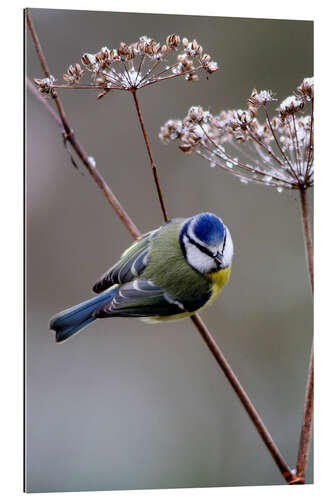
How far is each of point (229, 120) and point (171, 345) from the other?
706mm

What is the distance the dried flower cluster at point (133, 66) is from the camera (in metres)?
1.99

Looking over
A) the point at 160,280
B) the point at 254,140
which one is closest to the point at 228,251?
the point at 160,280

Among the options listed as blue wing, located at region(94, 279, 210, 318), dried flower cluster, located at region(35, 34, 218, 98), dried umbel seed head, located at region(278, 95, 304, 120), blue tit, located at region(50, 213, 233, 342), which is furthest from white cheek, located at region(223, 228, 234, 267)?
dried flower cluster, located at region(35, 34, 218, 98)

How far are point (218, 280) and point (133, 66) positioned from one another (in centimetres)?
66

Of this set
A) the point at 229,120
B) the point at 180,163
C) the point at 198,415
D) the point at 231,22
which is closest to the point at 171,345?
the point at 198,415

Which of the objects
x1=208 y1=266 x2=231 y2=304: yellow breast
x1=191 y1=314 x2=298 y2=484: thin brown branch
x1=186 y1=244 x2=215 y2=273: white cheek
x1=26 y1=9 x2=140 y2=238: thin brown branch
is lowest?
x1=191 y1=314 x2=298 y2=484: thin brown branch

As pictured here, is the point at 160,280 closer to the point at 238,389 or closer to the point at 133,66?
the point at 238,389

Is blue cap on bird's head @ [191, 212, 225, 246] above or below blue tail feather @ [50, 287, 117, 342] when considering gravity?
above

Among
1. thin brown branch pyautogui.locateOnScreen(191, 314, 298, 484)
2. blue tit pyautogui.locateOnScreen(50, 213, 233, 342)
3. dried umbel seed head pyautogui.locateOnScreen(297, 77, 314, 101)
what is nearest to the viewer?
thin brown branch pyautogui.locateOnScreen(191, 314, 298, 484)

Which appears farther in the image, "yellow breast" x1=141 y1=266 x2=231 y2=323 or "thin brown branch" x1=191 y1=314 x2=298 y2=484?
"yellow breast" x1=141 y1=266 x2=231 y2=323

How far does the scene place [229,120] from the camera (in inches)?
82.0

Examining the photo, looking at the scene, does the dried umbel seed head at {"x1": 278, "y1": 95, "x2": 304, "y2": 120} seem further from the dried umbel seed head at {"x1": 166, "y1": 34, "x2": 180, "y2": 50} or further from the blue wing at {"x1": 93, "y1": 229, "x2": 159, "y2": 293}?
the blue wing at {"x1": 93, "y1": 229, "x2": 159, "y2": 293}

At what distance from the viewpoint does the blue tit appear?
2.05m

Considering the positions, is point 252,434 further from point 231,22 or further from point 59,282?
point 231,22
